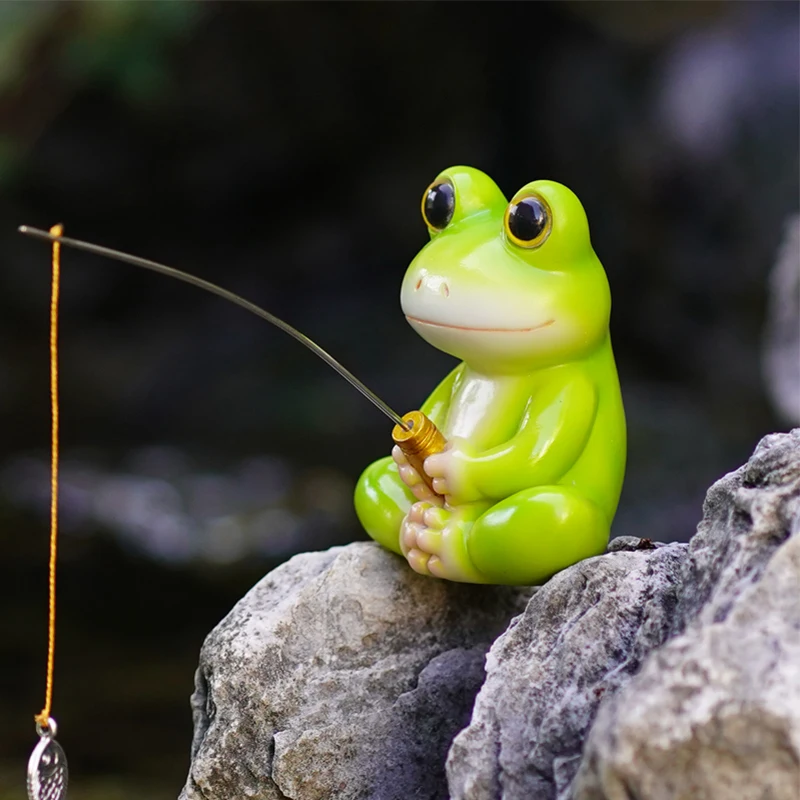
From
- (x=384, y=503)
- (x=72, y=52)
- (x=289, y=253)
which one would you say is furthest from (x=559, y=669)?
(x=289, y=253)

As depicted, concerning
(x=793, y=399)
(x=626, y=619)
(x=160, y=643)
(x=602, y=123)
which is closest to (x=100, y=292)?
(x=602, y=123)

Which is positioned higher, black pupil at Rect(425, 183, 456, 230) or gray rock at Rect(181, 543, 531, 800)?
black pupil at Rect(425, 183, 456, 230)

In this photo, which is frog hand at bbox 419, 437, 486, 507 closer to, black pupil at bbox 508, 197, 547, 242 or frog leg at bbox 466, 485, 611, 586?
frog leg at bbox 466, 485, 611, 586

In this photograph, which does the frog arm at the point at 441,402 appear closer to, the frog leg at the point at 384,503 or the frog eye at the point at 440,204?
the frog leg at the point at 384,503

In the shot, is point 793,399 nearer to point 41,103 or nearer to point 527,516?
point 527,516

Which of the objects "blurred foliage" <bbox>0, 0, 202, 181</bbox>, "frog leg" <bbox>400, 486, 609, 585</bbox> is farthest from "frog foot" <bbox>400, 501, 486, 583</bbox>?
"blurred foliage" <bbox>0, 0, 202, 181</bbox>

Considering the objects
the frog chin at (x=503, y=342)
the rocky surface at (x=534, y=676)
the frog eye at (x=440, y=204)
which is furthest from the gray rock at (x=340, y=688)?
the frog eye at (x=440, y=204)
